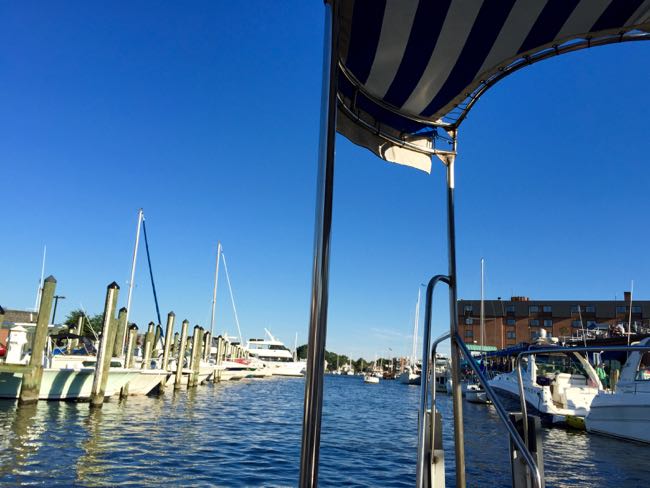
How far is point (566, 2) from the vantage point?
2.79 m

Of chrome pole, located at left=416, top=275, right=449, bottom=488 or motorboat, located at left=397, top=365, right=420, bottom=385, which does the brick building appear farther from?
chrome pole, located at left=416, top=275, right=449, bottom=488

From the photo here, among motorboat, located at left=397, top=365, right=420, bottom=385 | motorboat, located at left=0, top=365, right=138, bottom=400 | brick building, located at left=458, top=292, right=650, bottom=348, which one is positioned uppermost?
brick building, located at left=458, top=292, right=650, bottom=348

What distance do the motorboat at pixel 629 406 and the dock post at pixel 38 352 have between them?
54.4ft

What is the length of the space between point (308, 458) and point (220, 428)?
515 inches

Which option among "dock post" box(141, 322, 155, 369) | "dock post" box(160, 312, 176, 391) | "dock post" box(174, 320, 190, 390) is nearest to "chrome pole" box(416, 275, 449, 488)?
"dock post" box(141, 322, 155, 369)

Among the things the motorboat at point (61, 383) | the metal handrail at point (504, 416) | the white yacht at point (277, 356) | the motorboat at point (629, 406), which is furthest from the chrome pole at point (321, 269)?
the white yacht at point (277, 356)

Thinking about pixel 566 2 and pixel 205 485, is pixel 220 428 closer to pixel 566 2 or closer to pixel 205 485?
pixel 205 485

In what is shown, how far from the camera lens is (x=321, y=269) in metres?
2.17

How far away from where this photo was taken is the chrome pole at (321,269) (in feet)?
6.56

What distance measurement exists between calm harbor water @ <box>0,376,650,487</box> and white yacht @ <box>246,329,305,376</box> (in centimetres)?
5079

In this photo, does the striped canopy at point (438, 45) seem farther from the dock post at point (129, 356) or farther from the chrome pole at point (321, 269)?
the dock post at point (129, 356)

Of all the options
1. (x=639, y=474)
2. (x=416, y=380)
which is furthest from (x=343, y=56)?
(x=416, y=380)

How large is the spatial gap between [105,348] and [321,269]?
666 inches

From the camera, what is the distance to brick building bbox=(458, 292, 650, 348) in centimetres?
6619
